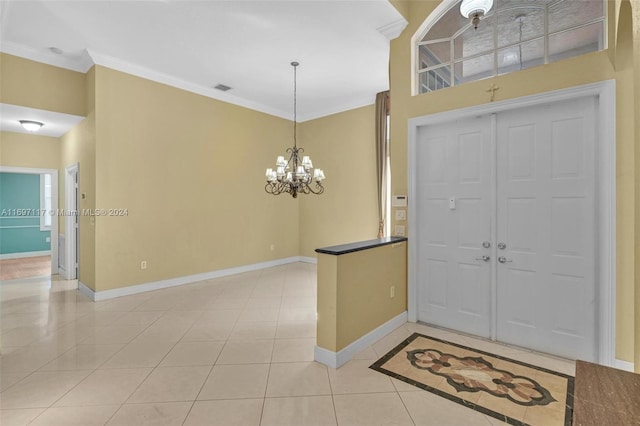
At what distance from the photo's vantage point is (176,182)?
17.3 feet

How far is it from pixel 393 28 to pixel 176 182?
4149 millimetres

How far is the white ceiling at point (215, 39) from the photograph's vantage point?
135 inches

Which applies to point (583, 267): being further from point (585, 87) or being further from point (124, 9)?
point (124, 9)

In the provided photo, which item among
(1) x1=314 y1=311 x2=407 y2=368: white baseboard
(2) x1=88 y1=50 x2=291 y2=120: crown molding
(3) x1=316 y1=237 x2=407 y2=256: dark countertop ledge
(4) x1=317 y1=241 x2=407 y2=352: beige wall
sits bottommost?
(1) x1=314 y1=311 x2=407 y2=368: white baseboard

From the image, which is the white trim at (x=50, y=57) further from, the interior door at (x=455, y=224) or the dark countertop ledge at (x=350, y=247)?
the interior door at (x=455, y=224)

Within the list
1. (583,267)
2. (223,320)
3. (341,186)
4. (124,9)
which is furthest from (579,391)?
(341,186)

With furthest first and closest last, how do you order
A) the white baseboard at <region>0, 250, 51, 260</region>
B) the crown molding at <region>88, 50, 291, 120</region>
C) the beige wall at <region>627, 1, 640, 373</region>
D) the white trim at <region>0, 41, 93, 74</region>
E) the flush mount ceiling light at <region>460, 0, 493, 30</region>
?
the white baseboard at <region>0, 250, 51, 260</region>
the crown molding at <region>88, 50, 291, 120</region>
the white trim at <region>0, 41, 93, 74</region>
the flush mount ceiling light at <region>460, 0, 493, 30</region>
the beige wall at <region>627, 1, 640, 373</region>

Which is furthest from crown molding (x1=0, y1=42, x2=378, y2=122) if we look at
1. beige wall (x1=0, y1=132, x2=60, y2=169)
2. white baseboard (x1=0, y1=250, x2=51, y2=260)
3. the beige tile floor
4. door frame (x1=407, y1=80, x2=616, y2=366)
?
white baseboard (x1=0, y1=250, x2=51, y2=260)

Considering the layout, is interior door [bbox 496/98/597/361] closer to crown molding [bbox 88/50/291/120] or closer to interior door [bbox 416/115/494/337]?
interior door [bbox 416/115/494/337]

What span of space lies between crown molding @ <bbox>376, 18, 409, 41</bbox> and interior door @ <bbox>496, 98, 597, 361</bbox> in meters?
1.65

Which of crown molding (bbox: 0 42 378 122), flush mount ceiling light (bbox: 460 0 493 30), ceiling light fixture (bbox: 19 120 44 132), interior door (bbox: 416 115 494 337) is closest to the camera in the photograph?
flush mount ceiling light (bbox: 460 0 493 30)

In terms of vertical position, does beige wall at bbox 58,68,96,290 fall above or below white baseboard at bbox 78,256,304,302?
above

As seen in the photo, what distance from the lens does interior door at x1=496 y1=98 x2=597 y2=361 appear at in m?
2.64

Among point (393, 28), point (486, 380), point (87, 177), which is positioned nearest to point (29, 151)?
point (87, 177)
